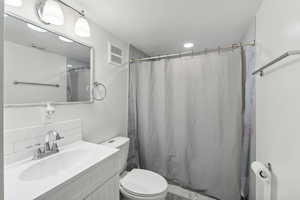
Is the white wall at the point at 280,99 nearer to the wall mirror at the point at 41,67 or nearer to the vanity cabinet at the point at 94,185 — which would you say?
the vanity cabinet at the point at 94,185

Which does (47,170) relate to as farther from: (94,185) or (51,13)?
(51,13)

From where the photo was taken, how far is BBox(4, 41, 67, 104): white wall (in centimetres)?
91

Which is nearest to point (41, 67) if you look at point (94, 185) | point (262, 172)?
point (94, 185)

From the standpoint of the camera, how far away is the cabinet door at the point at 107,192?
90cm

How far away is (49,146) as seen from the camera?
105 centimetres

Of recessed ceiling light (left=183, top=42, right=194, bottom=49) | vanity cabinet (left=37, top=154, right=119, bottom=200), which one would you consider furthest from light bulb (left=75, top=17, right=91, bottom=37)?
recessed ceiling light (left=183, top=42, right=194, bottom=49)

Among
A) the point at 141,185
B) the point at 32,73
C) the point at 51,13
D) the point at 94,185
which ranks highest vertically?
the point at 51,13

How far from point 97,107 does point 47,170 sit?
74cm

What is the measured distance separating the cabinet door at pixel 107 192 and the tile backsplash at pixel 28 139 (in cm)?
54

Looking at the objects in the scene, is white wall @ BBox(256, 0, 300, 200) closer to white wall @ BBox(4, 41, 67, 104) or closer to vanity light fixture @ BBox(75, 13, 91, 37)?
vanity light fixture @ BBox(75, 13, 91, 37)

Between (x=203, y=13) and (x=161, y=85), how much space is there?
0.89 metres

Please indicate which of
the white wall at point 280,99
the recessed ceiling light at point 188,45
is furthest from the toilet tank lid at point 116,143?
the recessed ceiling light at point 188,45

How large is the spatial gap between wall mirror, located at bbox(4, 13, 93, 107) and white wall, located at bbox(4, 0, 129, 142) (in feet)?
0.22

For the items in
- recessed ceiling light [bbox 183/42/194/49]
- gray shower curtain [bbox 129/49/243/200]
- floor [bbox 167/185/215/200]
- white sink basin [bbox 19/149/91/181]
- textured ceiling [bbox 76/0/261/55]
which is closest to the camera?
white sink basin [bbox 19/149/91/181]
